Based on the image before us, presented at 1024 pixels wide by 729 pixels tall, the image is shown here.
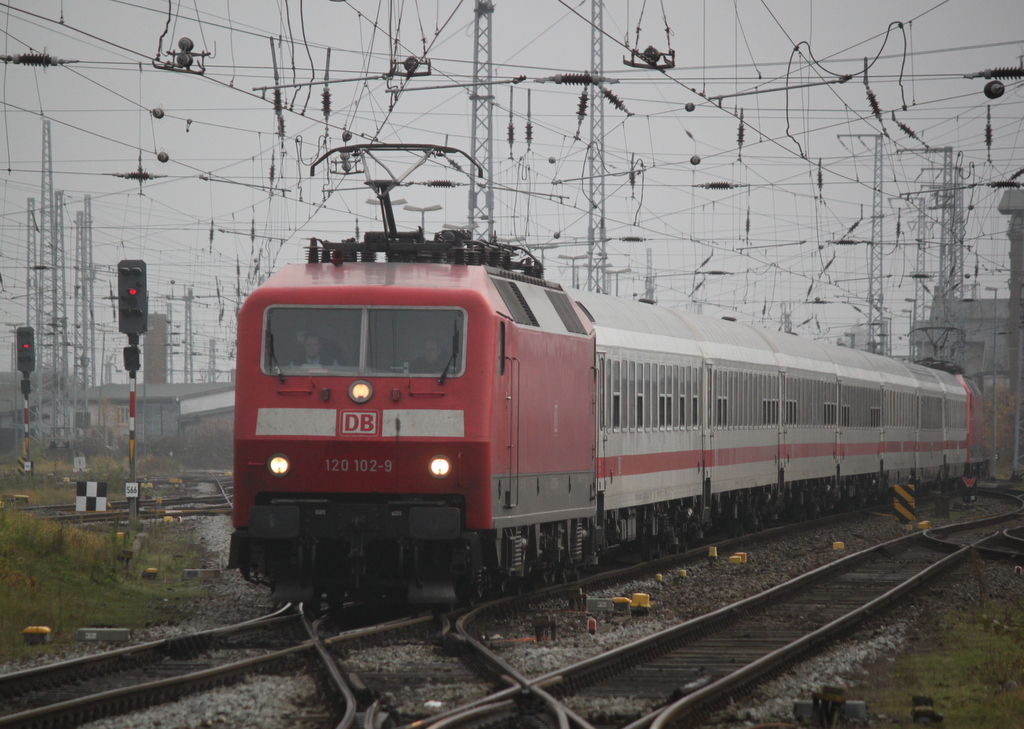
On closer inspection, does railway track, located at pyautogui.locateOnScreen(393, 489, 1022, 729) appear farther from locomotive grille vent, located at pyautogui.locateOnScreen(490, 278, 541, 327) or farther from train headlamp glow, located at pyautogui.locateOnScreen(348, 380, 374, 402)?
locomotive grille vent, located at pyautogui.locateOnScreen(490, 278, 541, 327)

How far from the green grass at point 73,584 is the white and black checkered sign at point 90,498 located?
330 centimetres

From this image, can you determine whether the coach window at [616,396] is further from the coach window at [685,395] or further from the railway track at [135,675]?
the railway track at [135,675]

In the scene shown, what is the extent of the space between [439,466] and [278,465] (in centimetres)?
153

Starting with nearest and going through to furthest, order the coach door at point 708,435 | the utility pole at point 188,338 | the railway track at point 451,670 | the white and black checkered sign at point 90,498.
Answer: the railway track at point 451,670, the white and black checkered sign at point 90,498, the coach door at point 708,435, the utility pole at point 188,338

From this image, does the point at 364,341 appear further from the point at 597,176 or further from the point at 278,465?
the point at 597,176

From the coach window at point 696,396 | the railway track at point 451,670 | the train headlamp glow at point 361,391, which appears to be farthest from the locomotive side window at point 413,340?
the coach window at point 696,396

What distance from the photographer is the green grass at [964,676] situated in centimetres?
934

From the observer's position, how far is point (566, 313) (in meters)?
16.4

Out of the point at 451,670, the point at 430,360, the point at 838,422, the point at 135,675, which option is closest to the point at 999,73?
the point at 430,360

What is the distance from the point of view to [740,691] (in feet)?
32.9

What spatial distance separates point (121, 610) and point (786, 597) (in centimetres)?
793

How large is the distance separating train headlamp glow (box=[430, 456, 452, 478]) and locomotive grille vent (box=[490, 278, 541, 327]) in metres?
1.98

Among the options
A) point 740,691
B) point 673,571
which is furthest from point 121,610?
point 673,571

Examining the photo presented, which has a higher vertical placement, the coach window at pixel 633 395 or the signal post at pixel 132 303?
the signal post at pixel 132 303
